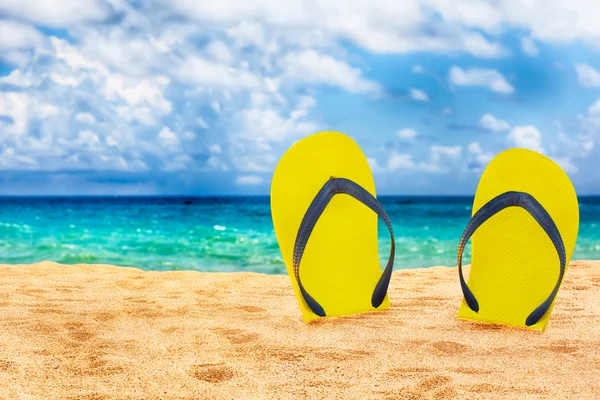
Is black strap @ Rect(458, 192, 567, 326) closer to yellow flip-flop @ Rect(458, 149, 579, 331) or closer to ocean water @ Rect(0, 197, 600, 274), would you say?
yellow flip-flop @ Rect(458, 149, 579, 331)

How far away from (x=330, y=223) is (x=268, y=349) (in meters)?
0.90

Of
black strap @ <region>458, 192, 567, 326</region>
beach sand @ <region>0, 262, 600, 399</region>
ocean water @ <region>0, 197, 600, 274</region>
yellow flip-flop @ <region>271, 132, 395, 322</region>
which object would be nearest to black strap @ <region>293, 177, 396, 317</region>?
yellow flip-flop @ <region>271, 132, 395, 322</region>

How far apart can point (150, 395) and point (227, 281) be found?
2.11 meters

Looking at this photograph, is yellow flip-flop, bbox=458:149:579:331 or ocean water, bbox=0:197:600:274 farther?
ocean water, bbox=0:197:600:274

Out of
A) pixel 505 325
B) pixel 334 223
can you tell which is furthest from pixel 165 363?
pixel 505 325

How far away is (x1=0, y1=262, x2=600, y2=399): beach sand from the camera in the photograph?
5.76ft

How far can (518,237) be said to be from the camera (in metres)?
2.75

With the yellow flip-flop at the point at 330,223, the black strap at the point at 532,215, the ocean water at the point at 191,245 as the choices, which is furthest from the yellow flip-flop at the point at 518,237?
the ocean water at the point at 191,245

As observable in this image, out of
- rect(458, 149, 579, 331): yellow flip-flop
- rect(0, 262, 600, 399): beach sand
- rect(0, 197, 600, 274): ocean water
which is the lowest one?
rect(0, 197, 600, 274): ocean water

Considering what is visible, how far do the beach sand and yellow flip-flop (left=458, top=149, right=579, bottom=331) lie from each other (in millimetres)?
143

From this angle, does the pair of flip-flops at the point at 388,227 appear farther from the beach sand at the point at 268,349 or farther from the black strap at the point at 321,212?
the beach sand at the point at 268,349

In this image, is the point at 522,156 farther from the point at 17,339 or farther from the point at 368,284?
the point at 17,339

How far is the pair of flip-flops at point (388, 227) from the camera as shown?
265 cm

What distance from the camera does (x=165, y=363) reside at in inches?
78.2
